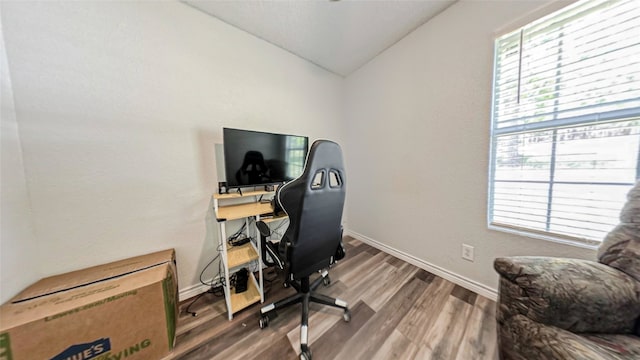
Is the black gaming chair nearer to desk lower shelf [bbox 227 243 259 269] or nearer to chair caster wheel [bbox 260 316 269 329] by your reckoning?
chair caster wheel [bbox 260 316 269 329]

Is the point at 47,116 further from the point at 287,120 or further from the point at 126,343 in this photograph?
the point at 287,120

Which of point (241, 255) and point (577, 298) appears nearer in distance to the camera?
point (577, 298)

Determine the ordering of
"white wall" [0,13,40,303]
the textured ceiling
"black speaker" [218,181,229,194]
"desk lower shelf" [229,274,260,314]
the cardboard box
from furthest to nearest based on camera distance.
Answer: "black speaker" [218,181,229,194]
the textured ceiling
"desk lower shelf" [229,274,260,314]
"white wall" [0,13,40,303]
the cardboard box

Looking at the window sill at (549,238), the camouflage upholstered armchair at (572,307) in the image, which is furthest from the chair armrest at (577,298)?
the window sill at (549,238)

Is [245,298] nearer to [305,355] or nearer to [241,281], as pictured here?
[241,281]

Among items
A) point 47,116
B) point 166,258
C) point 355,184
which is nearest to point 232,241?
point 166,258

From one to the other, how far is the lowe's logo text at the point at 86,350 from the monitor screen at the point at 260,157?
1036 mm

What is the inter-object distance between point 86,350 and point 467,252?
2528 mm

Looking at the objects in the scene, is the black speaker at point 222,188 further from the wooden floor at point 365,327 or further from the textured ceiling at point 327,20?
the textured ceiling at point 327,20

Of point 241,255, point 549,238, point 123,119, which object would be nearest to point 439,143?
point 549,238

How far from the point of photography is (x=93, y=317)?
0.85 metres

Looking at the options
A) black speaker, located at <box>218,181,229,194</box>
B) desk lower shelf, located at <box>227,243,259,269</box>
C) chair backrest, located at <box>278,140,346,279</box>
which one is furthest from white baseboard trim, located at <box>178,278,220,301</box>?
chair backrest, located at <box>278,140,346,279</box>

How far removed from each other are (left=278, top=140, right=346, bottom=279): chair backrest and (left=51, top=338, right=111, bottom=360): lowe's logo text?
0.97 m

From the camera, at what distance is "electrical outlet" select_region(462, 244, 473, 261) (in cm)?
149
